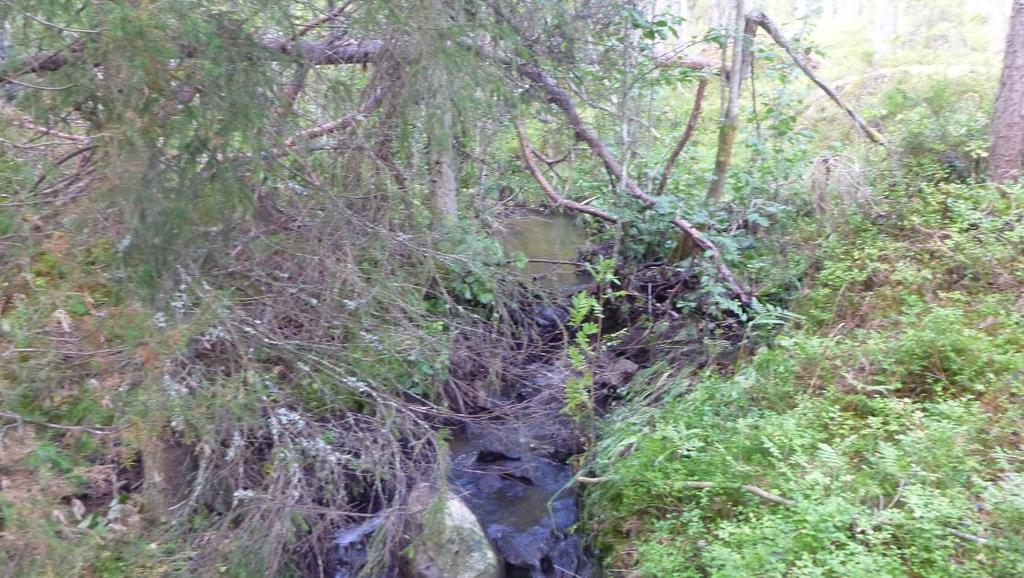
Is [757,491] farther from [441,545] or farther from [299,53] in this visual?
[299,53]

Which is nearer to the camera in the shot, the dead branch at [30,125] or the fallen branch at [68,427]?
the fallen branch at [68,427]

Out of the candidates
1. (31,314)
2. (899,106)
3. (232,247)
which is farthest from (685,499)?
(899,106)

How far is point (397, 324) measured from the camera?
5285 mm

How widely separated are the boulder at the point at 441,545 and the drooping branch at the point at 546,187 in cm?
378

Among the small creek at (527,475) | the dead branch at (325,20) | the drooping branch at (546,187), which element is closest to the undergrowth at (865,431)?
the small creek at (527,475)

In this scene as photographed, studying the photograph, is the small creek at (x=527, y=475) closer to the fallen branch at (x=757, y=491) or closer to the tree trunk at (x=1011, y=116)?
the fallen branch at (x=757, y=491)

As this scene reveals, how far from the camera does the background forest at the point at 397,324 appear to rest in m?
3.89

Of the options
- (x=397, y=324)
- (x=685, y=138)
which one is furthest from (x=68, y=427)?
(x=685, y=138)

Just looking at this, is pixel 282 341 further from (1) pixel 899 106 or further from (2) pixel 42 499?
(1) pixel 899 106

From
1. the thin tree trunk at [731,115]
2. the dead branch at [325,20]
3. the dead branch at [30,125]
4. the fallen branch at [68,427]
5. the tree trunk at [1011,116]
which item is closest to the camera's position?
the fallen branch at [68,427]

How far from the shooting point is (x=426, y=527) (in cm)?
493

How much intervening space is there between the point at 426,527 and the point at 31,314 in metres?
2.67

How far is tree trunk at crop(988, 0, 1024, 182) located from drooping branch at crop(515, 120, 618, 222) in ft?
11.5

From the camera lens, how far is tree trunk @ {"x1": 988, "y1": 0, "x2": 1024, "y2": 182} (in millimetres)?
6375
